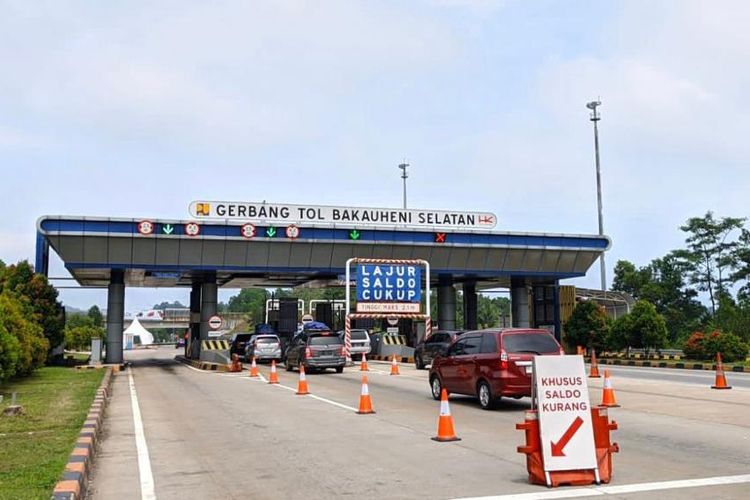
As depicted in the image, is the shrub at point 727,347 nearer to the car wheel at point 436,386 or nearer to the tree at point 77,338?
the car wheel at point 436,386

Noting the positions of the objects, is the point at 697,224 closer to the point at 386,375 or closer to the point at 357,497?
the point at 386,375

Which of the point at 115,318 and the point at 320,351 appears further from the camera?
the point at 115,318

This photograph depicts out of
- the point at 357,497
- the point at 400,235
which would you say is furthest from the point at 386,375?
the point at 357,497

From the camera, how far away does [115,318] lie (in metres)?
39.5

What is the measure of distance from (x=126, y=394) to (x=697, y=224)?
60.4m

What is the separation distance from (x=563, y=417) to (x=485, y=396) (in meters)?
7.21

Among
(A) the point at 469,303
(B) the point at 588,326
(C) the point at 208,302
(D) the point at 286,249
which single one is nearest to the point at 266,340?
(D) the point at 286,249

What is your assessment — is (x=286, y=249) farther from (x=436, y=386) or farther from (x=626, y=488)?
(x=626, y=488)

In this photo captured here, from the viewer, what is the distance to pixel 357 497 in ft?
24.5

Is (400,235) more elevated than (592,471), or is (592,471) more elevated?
(400,235)

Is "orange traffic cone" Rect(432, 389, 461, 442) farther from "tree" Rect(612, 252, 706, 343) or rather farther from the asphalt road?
"tree" Rect(612, 252, 706, 343)

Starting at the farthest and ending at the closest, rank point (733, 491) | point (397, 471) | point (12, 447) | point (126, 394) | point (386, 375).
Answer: point (386, 375)
point (126, 394)
point (12, 447)
point (397, 471)
point (733, 491)

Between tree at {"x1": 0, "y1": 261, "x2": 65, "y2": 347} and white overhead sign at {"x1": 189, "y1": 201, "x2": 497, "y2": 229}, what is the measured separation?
321 inches

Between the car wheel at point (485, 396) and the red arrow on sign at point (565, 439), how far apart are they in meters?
6.93
